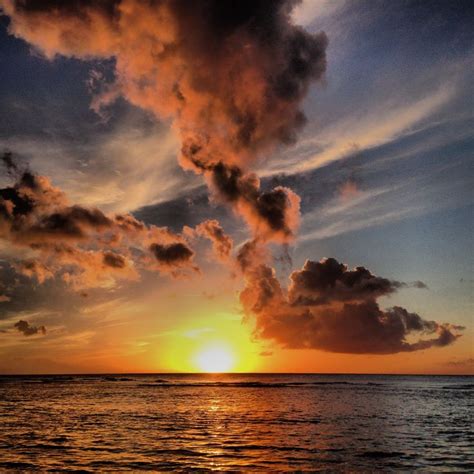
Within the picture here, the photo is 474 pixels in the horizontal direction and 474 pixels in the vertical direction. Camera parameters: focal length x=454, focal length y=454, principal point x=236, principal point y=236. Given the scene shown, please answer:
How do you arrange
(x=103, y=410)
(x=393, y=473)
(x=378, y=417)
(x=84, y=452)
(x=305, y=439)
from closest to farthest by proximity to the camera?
(x=393, y=473) → (x=84, y=452) → (x=305, y=439) → (x=378, y=417) → (x=103, y=410)

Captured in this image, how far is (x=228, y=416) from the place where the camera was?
151ft

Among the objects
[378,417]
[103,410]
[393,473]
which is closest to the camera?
[393,473]

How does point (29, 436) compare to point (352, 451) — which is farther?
point (29, 436)

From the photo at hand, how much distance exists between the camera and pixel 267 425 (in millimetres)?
38438

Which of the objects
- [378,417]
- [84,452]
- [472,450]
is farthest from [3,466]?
[378,417]

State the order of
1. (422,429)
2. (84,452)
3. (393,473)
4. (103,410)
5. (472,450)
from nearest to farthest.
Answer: (393,473), (84,452), (472,450), (422,429), (103,410)

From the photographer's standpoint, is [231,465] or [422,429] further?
[422,429]

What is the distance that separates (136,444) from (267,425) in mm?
13713

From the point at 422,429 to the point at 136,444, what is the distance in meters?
23.8

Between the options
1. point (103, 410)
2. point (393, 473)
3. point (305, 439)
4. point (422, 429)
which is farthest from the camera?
point (103, 410)

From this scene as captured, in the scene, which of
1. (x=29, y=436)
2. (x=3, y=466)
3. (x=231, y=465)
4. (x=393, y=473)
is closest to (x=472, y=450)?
(x=393, y=473)

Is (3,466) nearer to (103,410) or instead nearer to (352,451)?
(352,451)

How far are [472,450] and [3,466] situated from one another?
87.8 feet

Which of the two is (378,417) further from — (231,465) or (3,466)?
(3,466)
